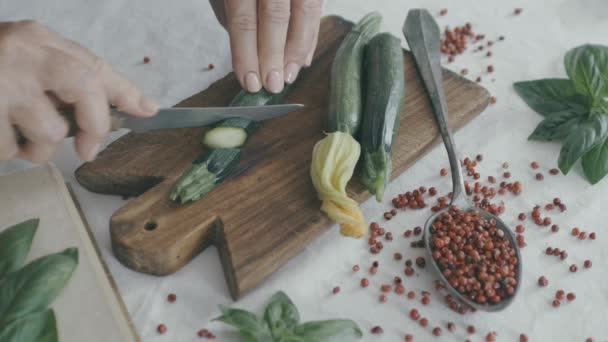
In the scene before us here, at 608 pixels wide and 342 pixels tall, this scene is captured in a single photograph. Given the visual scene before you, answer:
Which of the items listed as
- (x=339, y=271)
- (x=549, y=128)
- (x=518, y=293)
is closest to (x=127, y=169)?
(x=339, y=271)

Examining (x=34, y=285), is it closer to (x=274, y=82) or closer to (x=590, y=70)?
(x=274, y=82)

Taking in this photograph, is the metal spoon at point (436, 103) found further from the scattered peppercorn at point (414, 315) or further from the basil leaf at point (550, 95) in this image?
the basil leaf at point (550, 95)

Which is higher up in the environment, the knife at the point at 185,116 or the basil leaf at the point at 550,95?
the knife at the point at 185,116

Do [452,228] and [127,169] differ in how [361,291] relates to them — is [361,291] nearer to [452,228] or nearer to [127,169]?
[452,228]

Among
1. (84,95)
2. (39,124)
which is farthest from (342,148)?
(39,124)

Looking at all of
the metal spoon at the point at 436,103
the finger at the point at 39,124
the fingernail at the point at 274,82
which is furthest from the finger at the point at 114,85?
the metal spoon at the point at 436,103

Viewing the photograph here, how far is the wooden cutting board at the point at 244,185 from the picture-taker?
6.12ft

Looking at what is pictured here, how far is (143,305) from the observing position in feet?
6.00

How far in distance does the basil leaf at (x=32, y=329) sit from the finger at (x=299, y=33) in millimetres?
1127

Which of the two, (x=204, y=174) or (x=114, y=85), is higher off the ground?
(x=114, y=85)

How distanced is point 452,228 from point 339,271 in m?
0.37

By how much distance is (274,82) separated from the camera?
2.19 meters

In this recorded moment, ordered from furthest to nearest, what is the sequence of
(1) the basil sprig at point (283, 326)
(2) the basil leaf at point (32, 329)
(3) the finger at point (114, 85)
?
(3) the finger at point (114, 85) → (1) the basil sprig at point (283, 326) → (2) the basil leaf at point (32, 329)

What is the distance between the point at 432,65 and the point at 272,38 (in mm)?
680
